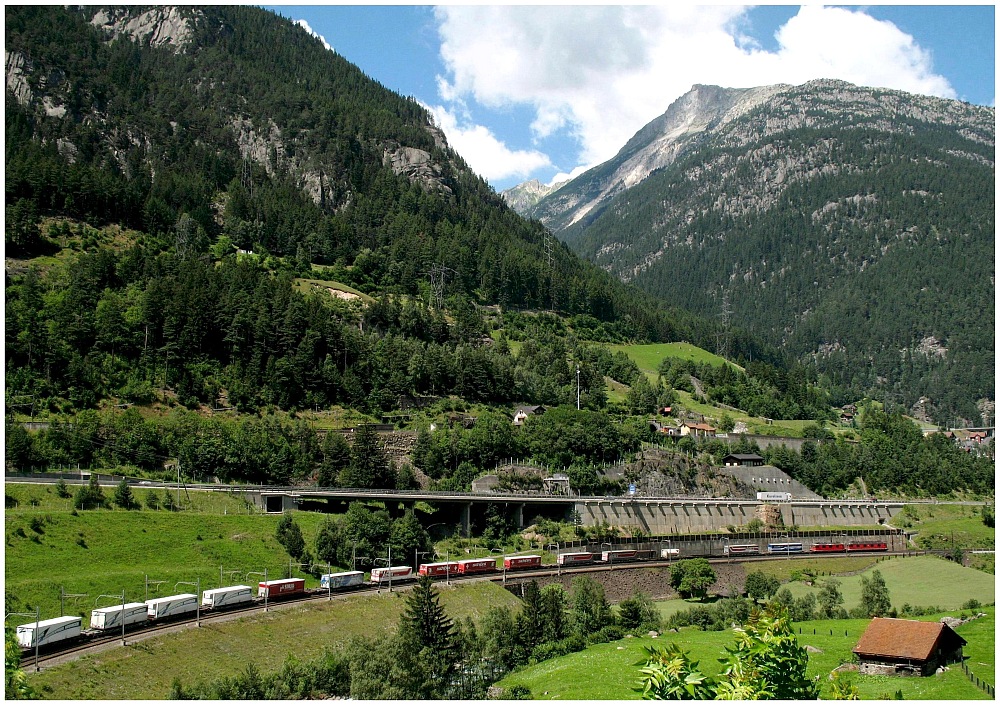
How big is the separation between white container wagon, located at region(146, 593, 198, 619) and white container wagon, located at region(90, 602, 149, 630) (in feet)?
3.09

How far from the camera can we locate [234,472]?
93.0 m

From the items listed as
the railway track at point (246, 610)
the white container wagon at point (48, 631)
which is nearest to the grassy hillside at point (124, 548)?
the railway track at point (246, 610)

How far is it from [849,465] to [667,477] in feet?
124

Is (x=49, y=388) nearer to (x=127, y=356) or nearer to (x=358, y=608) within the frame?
(x=127, y=356)

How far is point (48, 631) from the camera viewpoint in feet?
159

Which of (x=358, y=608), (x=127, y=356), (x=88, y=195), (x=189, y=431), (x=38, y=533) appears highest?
(x=88, y=195)

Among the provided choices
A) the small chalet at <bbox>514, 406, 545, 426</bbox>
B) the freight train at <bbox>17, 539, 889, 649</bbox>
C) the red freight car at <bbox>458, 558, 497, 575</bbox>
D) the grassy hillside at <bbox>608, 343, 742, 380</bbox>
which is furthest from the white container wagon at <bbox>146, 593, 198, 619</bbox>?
the grassy hillside at <bbox>608, 343, 742, 380</bbox>

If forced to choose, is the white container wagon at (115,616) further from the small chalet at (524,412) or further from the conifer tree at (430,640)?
the small chalet at (524,412)

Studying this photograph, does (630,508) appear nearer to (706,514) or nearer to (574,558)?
(706,514)

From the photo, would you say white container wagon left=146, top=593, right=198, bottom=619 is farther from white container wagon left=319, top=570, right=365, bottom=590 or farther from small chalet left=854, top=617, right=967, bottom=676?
small chalet left=854, top=617, right=967, bottom=676

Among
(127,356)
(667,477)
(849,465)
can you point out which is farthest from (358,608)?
(849,465)

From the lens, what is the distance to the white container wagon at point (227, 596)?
59.4 metres

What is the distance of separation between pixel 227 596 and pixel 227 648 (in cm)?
624

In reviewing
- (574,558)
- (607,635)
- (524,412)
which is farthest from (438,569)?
(524,412)
